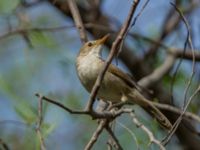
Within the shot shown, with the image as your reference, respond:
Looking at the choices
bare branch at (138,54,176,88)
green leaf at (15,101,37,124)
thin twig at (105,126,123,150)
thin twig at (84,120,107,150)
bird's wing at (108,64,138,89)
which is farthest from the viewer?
bare branch at (138,54,176,88)

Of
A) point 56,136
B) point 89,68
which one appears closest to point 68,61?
point 56,136

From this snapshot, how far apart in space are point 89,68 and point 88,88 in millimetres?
167

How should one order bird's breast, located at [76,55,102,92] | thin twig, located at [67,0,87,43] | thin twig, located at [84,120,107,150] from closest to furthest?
thin twig, located at [84,120,107,150] → bird's breast, located at [76,55,102,92] → thin twig, located at [67,0,87,43]

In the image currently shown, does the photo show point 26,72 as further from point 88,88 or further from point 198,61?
point 88,88

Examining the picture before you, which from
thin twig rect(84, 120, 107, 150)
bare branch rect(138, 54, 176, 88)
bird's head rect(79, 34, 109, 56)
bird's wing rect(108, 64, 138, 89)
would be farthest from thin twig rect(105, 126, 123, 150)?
bare branch rect(138, 54, 176, 88)

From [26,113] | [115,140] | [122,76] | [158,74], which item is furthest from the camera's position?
[158,74]

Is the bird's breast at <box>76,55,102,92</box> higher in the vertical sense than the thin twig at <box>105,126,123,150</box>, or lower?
lower

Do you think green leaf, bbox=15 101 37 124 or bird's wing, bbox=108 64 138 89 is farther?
bird's wing, bbox=108 64 138 89

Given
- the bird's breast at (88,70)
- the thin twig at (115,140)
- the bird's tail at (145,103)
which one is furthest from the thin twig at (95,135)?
the bird's breast at (88,70)

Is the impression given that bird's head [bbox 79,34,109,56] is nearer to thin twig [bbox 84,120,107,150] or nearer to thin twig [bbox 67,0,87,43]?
thin twig [bbox 67,0,87,43]

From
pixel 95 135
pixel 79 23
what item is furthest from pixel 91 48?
pixel 95 135

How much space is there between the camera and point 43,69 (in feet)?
26.7

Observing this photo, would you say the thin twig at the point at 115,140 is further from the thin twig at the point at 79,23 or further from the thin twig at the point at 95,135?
the thin twig at the point at 79,23

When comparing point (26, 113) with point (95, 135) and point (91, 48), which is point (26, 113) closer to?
point (91, 48)
